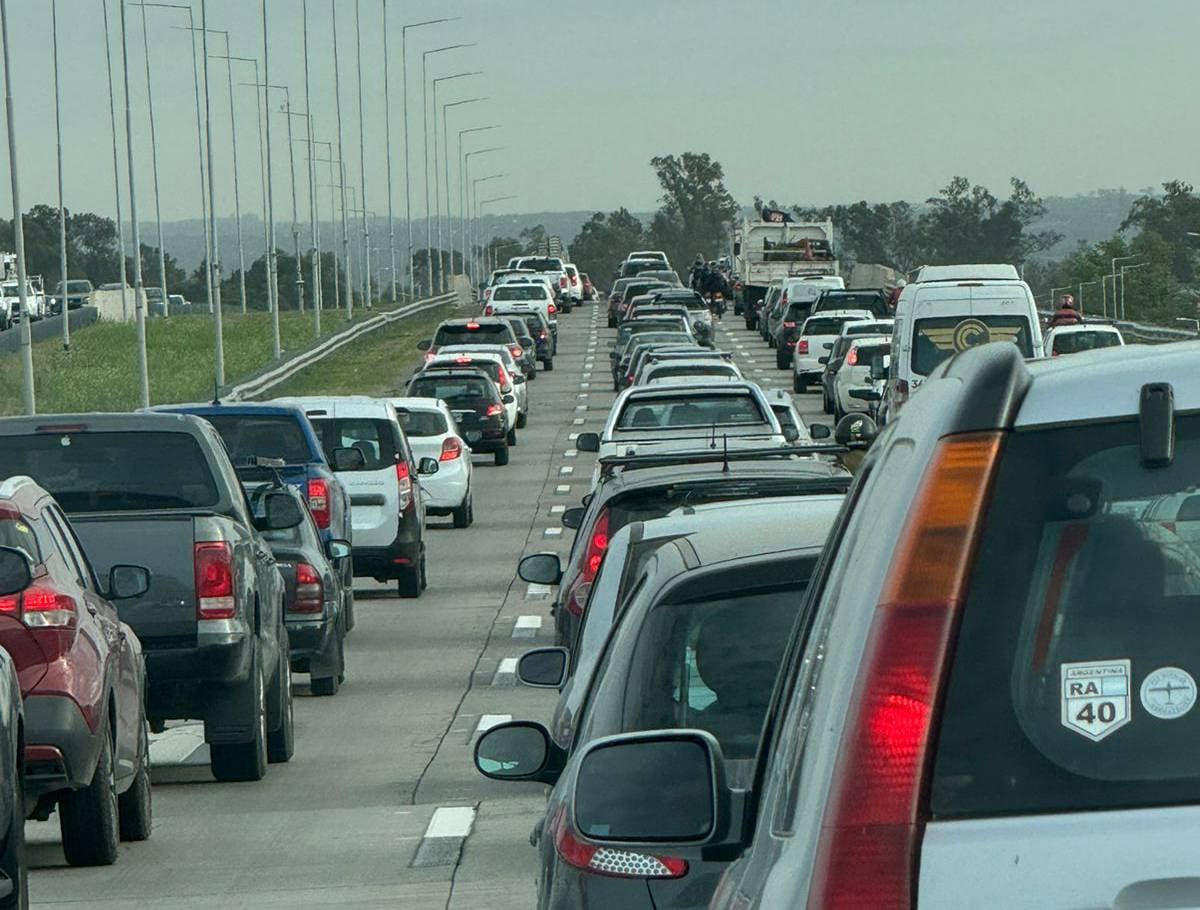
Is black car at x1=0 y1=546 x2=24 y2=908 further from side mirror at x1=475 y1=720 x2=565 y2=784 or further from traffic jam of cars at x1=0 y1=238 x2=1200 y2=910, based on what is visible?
side mirror at x1=475 y1=720 x2=565 y2=784

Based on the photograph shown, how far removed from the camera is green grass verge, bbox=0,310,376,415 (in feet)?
202

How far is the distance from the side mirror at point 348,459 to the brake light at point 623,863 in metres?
16.9

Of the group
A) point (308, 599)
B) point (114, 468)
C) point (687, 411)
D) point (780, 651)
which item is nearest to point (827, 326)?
point (687, 411)

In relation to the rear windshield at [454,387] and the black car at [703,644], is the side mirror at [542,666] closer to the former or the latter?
the black car at [703,644]

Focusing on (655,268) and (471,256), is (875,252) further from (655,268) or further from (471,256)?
(655,268)

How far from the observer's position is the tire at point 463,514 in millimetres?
31625

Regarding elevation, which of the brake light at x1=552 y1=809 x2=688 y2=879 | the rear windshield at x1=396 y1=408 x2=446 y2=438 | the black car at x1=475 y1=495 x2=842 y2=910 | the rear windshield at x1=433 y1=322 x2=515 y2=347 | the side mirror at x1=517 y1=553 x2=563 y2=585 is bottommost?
the rear windshield at x1=433 y1=322 x2=515 y2=347

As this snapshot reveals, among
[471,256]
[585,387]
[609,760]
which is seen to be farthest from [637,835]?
[471,256]

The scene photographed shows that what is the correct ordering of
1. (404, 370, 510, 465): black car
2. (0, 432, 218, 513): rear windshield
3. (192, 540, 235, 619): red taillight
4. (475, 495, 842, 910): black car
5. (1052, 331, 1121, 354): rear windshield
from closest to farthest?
(475, 495, 842, 910): black car, (192, 540, 235, 619): red taillight, (0, 432, 218, 513): rear windshield, (1052, 331, 1121, 354): rear windshield, (404, 370, 510, 465): black car

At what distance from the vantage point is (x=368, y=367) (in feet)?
230

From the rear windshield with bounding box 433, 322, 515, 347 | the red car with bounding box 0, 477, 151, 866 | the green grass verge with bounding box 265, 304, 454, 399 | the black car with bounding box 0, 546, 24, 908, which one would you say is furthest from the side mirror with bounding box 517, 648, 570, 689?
the green grass verge with bounding box 265, 304, 454, 399

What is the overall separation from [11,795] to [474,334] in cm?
4875

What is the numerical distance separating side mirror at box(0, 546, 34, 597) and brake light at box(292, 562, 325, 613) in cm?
640

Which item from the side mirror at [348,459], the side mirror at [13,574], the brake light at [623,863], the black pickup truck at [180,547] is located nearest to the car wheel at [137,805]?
the black pickup truck at [180,547]
